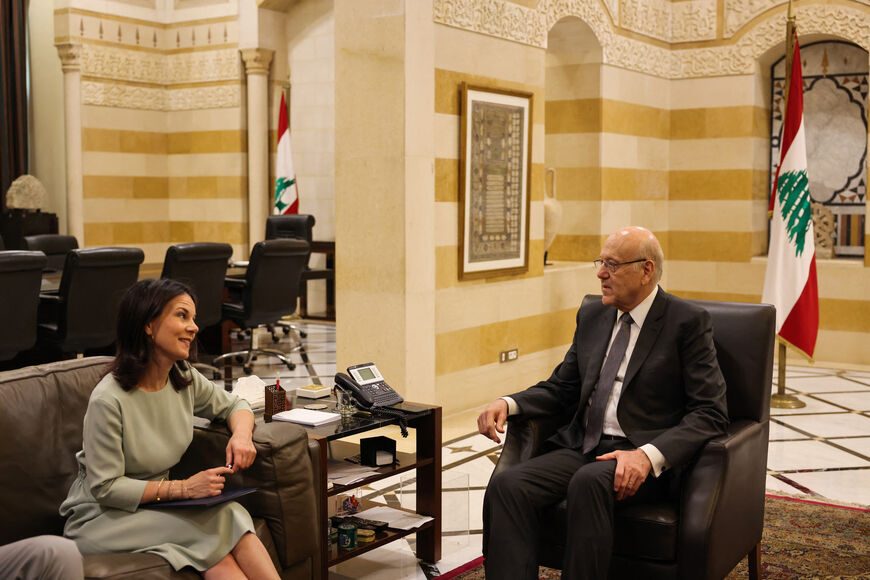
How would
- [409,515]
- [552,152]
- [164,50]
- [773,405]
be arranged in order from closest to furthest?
[409,515] → [773,405] → [552,152] → [164,50]

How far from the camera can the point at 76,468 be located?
296 cm

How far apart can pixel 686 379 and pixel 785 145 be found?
13.9 ft

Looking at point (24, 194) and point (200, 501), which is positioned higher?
point (24, 194)

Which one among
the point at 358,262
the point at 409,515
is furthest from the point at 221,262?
the point at 409,515

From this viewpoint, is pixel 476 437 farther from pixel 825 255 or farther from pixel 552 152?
pixel 825 255

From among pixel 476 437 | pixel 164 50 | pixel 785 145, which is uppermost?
pixel 164 50

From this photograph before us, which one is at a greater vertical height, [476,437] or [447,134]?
[447,134]

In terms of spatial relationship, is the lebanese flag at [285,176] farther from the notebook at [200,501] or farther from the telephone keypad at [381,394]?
the notebook at [200,501]

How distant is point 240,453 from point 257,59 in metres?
9.06

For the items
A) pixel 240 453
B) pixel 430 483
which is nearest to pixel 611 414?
pixel 430 483

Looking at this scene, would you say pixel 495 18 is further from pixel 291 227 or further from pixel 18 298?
pixel 291 227

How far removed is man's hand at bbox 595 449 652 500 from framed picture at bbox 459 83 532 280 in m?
3.41

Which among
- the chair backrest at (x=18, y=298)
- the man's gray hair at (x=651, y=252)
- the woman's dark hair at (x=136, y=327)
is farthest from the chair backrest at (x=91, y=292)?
the man's gray hair at (x=651, y=252)

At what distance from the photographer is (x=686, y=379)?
3246 millimetres
